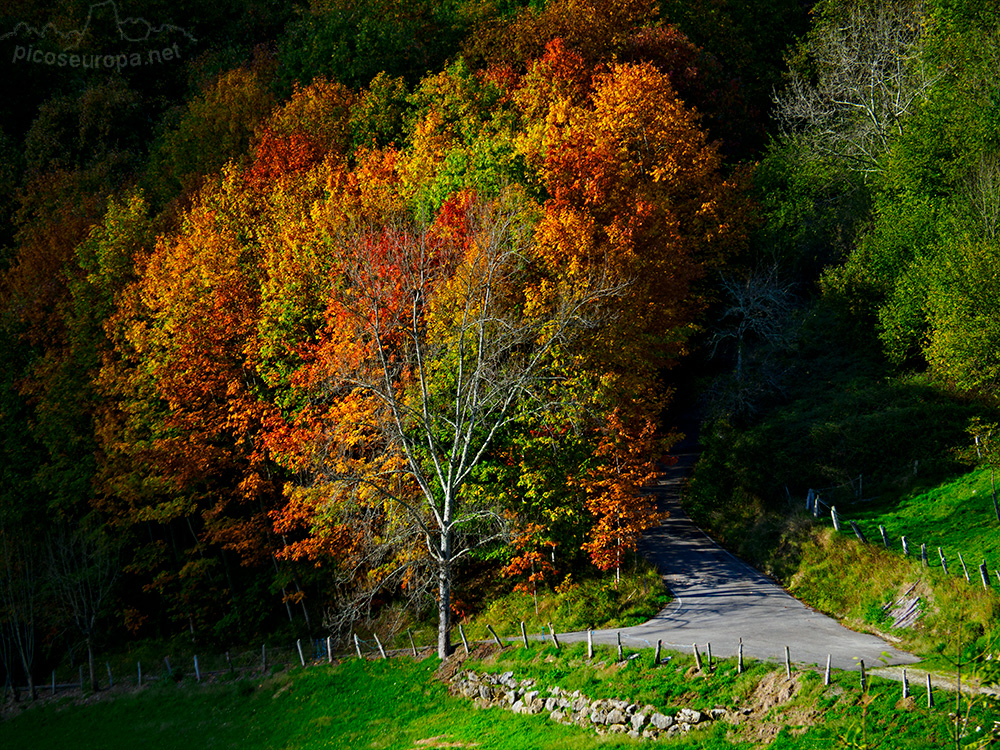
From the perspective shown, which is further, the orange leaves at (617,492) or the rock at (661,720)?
the orange leaves at (617,492)

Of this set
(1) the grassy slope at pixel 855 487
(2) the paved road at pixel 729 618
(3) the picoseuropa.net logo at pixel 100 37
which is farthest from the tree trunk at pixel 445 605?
(3) the picoseuropa.net logo at pixel 100 37

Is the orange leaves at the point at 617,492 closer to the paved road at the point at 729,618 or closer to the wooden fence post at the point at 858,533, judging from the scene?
the paved road at the point at 729,618

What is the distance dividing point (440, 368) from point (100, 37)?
64.6 meters

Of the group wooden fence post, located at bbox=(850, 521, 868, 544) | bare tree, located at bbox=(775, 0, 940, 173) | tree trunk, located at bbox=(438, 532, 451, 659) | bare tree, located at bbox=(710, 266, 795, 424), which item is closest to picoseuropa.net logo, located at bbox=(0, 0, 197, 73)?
bare tree, located at bbox=(775, 0, 940, 173)

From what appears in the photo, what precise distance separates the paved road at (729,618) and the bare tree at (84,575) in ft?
71.7

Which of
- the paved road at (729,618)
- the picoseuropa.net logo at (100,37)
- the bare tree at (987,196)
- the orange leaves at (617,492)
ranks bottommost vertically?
the paved road at (729,618)

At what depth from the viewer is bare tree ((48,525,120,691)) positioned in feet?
117

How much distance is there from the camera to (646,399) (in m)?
32.7

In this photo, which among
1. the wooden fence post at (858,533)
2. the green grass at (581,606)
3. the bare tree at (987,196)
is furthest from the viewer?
the bare tree at (987,196)

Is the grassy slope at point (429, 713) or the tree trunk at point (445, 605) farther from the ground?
the tree trunk at point (445, 605)

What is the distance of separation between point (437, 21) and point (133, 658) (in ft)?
147

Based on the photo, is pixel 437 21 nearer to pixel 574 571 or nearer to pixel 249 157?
pixel 249 157

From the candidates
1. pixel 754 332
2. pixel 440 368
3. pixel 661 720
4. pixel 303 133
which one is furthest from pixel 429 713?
pixel 303 133

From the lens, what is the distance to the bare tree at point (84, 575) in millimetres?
35781
